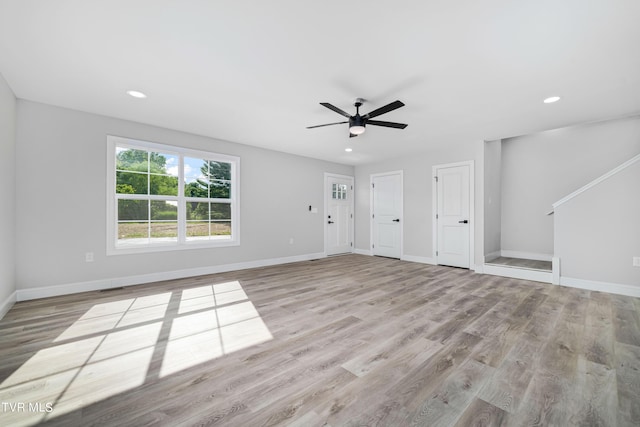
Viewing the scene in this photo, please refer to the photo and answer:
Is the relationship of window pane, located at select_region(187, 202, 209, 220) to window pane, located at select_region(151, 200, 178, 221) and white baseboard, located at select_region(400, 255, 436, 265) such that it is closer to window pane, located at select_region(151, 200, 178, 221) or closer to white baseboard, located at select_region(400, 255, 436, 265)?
window pane, located at select_region(151, 200, 178, 221)

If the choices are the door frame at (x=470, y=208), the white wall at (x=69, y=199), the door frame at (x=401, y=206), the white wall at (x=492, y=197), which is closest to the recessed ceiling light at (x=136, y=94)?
the white wall at (x=69, y=199)

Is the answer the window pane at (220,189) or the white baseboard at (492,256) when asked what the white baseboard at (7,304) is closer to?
the window pane at (220,189)

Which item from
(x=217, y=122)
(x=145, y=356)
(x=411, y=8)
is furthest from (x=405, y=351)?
(x=217, y=122)

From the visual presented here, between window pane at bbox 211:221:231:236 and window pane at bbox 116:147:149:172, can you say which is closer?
window pane at bbox 116:147:149:172

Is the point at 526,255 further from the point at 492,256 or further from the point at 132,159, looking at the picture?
the point at 132,159

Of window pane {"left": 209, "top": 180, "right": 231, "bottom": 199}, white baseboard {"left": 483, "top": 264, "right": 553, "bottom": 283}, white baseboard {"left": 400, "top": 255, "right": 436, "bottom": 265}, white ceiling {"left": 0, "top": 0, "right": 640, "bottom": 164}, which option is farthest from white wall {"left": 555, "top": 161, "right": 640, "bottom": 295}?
window pane {"left": 209, "top": 180, "right": 231, "bottom": 199}

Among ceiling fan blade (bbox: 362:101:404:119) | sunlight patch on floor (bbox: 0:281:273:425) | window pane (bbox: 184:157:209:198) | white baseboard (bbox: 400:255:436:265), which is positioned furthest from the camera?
white baseboard (bbox: 400:255:436:265)

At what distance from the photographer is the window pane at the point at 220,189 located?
197 inches

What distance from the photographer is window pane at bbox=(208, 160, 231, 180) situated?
5004 millimetres

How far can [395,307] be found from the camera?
10.2 feet

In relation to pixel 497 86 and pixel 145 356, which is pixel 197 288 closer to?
pixel 145 356

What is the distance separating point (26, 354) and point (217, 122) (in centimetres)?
335

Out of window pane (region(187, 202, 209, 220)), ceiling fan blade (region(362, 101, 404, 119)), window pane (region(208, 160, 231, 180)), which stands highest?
ceiling fan blade (region(362, 101, 404, 119))

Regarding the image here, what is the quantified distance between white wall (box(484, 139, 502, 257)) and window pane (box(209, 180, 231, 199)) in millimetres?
5118
